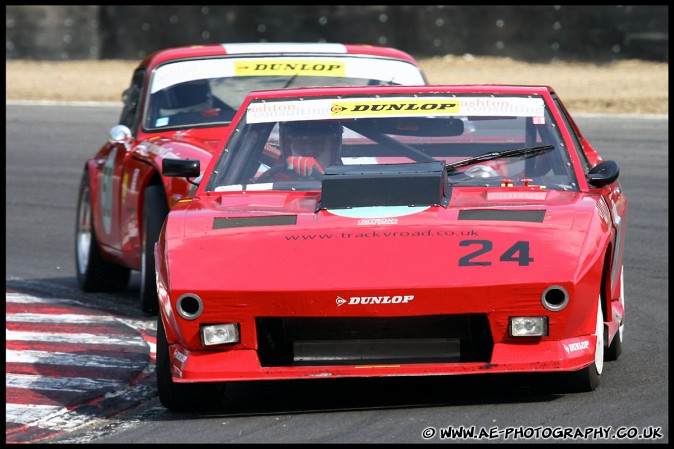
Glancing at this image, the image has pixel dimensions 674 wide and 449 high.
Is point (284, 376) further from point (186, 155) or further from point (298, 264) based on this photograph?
point (186, 155)

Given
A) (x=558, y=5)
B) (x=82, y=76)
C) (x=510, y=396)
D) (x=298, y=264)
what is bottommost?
(x=82, y=76)

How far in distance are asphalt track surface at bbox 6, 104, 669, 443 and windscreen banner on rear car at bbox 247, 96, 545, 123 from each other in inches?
48.5

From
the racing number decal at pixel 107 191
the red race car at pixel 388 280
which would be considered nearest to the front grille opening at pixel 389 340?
the red race car at pixel 388 280

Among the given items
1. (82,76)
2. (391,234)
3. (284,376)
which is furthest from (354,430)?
(82,76)

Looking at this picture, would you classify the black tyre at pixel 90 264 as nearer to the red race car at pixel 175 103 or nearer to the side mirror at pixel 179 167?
the red race car at pixel 175 103

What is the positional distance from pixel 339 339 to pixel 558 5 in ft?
66.2

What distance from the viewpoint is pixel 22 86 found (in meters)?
25.9

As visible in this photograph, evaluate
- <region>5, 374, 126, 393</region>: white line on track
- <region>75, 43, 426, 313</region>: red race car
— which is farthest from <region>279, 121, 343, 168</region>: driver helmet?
<region>75, 43, 426, 313</region>: red race car

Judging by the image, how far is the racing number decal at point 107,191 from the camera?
909cm

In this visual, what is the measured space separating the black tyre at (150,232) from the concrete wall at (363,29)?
1675 cm

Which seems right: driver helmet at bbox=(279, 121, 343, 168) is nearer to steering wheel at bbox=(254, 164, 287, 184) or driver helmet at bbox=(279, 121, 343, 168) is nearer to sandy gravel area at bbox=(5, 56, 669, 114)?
steering wheel at bbox=(254, 164, 287, 184)

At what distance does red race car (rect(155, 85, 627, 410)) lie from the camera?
5148 millimetres

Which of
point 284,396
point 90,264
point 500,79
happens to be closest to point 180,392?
point 284,396

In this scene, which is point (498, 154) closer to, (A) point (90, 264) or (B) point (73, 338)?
(B) point (73, 338)
